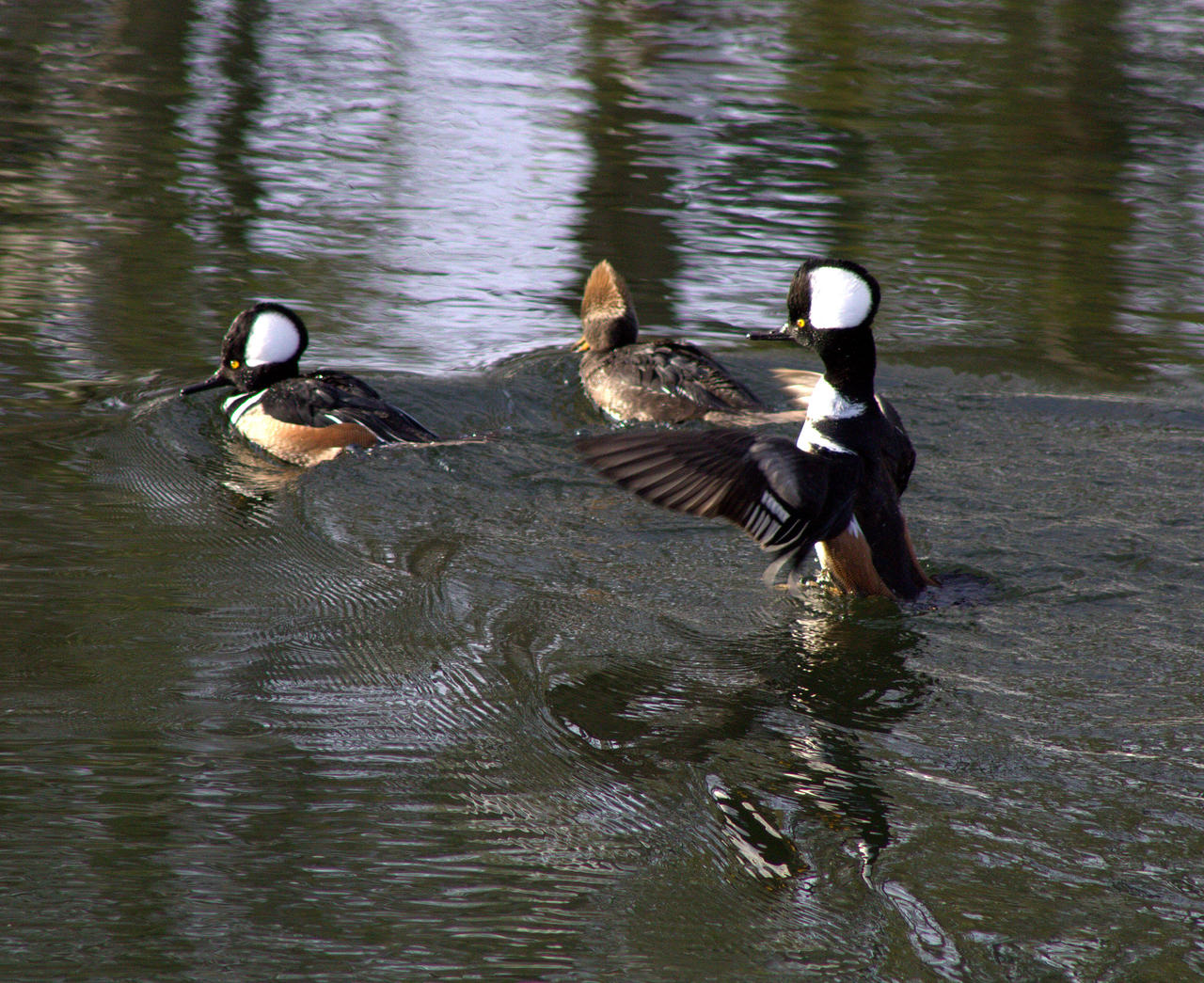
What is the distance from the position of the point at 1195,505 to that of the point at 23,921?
16.0 ft

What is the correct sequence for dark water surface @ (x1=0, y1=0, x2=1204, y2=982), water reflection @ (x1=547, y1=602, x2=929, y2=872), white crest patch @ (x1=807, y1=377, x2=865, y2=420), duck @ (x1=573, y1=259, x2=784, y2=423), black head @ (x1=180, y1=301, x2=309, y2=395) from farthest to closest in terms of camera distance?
duck @ (x1=573, y1=259, x2=784, y2=423) → black head @ (x1=180, y1=301, x2=309, y2=395) → white crest patch @ (x1=807, y1=377, x2=865, y2=420) → water reflection @ (x1=547, y1=602, x2=929, y2=872) → dark water surface @ (x1=0, y1=0, x2=1204, y2=982)

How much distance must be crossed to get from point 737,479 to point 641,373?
2.56 metres

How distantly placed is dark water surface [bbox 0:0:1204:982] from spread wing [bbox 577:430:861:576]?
1.37ft

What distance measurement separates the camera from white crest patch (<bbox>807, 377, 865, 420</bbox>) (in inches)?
201

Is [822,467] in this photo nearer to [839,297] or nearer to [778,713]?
[839,297]

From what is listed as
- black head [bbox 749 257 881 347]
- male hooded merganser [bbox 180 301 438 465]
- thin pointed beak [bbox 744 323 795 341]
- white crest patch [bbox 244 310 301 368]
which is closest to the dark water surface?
male hooded merganser [bbox 180 301 438 465]

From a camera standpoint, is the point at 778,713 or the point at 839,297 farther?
the point at 839,297

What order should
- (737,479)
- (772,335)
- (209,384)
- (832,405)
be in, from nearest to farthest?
(737,479) < (832,405) < (772,335) < (209,384)

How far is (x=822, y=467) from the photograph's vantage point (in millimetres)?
4750

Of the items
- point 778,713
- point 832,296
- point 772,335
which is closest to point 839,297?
point 832,296

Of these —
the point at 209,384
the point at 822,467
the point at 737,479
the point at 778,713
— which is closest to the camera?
the point at 778,713

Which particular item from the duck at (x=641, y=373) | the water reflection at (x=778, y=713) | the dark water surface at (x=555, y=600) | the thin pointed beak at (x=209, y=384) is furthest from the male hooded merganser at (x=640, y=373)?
the water reflection at (x=778, y=713)

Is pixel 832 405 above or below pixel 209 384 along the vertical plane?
above

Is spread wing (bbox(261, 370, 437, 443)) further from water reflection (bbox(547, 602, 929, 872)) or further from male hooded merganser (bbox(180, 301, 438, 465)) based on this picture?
water reflection (bbox(547, 602, 929, 872))
